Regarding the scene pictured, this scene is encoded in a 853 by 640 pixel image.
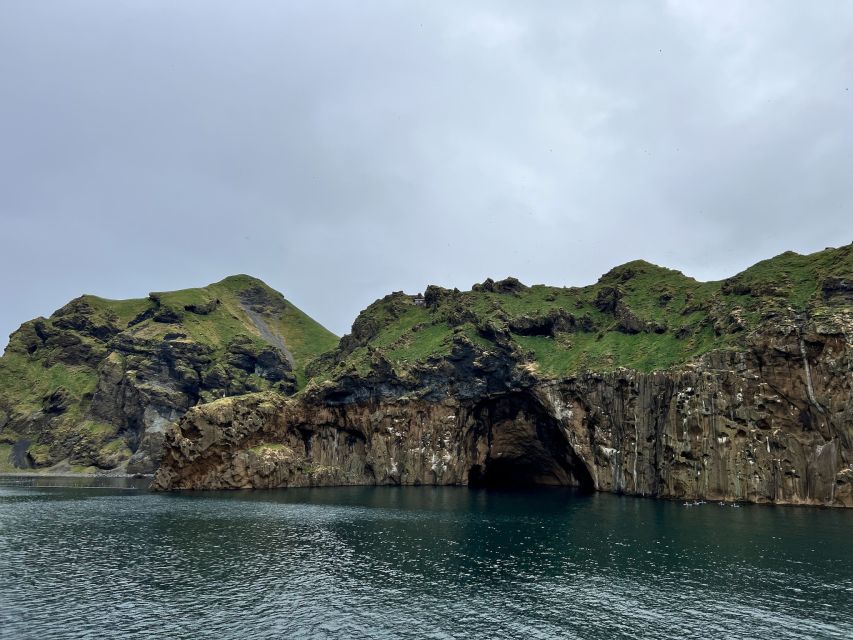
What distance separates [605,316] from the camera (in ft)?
510

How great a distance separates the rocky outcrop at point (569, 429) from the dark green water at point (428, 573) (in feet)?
44.9

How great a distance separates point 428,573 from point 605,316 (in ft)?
384

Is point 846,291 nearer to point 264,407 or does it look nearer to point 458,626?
point 458,626

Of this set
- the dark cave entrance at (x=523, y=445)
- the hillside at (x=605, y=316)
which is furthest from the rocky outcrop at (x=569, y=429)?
the hillside at (x=605, y=316)

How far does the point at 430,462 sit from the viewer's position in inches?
5625

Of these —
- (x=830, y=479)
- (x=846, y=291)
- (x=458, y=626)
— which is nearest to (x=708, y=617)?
(x=458, y=626)

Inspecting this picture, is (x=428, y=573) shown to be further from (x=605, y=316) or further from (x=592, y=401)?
(x=605, y=316)

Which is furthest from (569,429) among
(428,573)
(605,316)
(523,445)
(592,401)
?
(428,573)

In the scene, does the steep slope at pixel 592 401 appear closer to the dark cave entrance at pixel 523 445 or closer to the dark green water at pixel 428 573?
the dark cave entrance at pixel 523 445

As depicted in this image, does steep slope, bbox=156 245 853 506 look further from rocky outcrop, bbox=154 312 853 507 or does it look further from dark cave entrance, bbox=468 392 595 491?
dark cave entrance, bbox=468 392 595 491

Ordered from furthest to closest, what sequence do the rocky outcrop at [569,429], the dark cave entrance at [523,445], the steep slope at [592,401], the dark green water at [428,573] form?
the dark cave entrance at [523,445]
the steep slope at [592,401]
the rocky outcrop at [569,429]
the dark green water at [428,573]

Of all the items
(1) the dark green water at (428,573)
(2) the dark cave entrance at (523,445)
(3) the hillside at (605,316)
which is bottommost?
(1) the dark green water at (428,573)

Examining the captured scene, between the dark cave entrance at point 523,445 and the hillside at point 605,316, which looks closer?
the hillside at point 605,316

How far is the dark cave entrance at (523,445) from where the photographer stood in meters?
138
